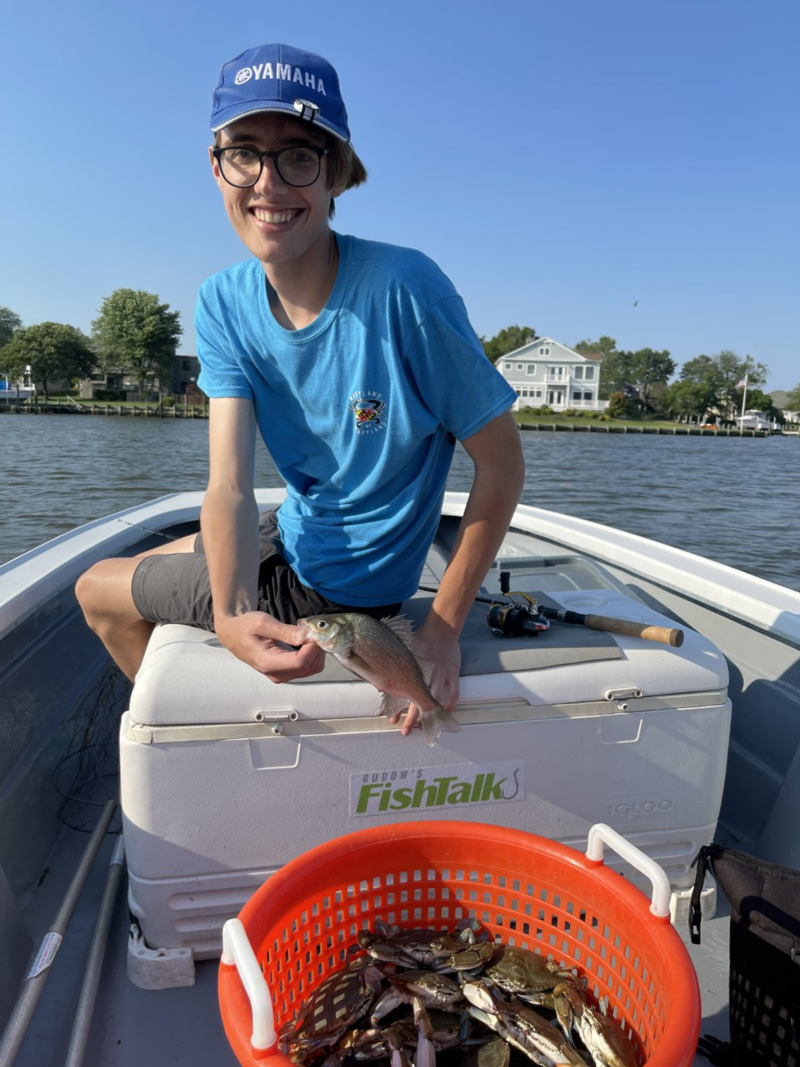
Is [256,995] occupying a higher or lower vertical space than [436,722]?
lower

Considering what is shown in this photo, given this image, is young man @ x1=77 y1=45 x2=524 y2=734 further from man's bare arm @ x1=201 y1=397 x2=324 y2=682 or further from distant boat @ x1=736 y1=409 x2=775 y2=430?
distant boat @ x1=736 y1=409 x2=775 y2=430

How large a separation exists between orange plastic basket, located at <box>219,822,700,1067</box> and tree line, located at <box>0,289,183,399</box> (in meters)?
87.6

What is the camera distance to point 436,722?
188 centimetres

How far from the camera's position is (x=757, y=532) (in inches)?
617

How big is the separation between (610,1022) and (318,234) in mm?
2033

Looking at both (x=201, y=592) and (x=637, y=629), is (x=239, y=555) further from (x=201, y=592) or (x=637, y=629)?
(x=637, y=629)

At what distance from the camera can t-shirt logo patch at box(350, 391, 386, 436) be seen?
79.0 inches

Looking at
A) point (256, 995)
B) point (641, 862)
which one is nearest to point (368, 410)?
point (641, 862)

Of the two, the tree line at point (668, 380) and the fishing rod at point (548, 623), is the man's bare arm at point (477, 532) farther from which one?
the tree line at point (668, 380)

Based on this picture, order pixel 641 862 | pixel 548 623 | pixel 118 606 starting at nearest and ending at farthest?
1. pixel 641 862
2. pixel 548 623
3. pixel 118 606

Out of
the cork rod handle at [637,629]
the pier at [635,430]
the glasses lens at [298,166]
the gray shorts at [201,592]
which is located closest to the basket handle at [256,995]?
the gray shorts at [201,592]

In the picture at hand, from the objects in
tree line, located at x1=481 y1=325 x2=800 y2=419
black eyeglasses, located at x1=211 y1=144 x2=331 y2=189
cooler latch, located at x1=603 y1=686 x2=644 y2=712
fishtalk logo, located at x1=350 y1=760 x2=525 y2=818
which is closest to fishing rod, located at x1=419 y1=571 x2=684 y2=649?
cooler latch, located at x1=603 y1=686 x2=644 y2=712

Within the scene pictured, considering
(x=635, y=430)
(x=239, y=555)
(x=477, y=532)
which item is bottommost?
(x=239, y=555)

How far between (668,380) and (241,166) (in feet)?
429
